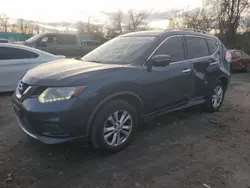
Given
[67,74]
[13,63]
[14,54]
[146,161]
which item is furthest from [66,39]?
[146,161]

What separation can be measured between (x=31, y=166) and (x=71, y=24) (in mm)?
41984

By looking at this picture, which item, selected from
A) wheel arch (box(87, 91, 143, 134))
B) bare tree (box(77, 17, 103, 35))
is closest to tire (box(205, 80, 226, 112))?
wheel arch (box(87, 91, 143, 134))

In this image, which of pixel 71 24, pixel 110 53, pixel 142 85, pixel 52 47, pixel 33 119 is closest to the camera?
pixel 33 119

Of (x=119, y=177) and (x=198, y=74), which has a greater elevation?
(x=198, y=74)

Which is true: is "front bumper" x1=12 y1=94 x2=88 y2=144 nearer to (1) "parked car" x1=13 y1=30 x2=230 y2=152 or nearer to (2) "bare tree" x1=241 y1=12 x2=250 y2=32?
(1) "parked car" x1=13 y1=30 x2=230 y2=152

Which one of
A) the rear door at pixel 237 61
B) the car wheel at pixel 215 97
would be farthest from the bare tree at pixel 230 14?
the car wheel at pixel 215 97

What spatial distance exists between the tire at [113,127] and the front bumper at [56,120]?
0.58 feet

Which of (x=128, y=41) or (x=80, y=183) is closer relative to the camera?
(x=80, y=183)

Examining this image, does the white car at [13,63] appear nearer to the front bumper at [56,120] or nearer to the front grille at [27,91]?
the front grille at [27,91]

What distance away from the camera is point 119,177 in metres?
3.10

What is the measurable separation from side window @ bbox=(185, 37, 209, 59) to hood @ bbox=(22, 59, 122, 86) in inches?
69.2

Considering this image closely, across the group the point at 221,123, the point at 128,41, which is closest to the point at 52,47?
the point at 128,41

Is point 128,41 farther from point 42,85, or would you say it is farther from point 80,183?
point 80,183

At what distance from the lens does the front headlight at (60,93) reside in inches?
125
